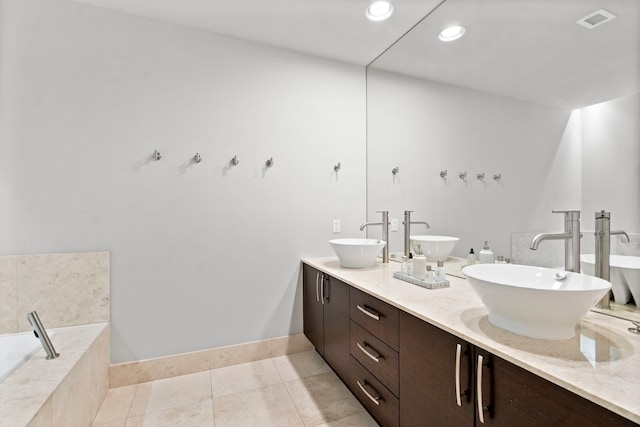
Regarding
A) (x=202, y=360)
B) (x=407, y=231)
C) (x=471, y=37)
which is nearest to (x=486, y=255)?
(x=407, y=231)

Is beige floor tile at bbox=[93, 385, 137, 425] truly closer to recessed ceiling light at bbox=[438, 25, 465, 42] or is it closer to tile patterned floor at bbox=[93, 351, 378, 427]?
tile patterned floor at bbox=[93, 351, 378, 427]

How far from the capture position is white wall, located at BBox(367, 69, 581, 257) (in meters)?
Answer: 1.40

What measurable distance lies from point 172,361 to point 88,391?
57cm

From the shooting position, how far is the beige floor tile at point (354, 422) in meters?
1.68

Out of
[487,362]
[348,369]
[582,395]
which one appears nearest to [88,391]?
[348,369]

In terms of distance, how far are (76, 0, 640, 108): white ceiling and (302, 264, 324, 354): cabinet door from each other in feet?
5.51

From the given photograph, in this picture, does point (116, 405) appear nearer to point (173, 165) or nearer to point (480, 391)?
point (173, 165)

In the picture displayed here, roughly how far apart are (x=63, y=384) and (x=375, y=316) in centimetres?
143

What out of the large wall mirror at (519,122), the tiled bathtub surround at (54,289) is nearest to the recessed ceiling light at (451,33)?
the large wall mirror at (519,122)

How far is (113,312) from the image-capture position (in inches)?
80.6

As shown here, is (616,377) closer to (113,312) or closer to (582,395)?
(582,395)

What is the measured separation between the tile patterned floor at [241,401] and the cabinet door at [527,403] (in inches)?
39.1

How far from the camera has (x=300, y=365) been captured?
2.35 m

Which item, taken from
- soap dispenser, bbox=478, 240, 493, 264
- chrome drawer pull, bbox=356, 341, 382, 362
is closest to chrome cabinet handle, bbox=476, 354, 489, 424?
chrome drawer pull, bbox=356, 341, 382, 362
